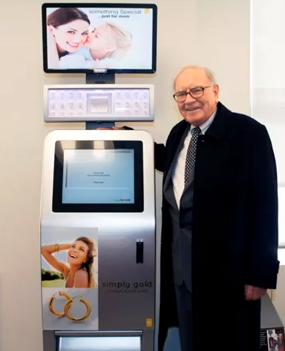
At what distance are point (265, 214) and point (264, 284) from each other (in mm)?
277

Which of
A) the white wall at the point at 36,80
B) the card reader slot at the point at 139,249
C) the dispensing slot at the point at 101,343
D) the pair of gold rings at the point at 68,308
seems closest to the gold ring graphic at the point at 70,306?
the pair of gold rings at the point at 68,308

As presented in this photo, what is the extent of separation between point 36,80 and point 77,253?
1.16 m

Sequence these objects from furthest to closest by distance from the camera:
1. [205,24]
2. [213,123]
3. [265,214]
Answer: [205,24], [213,123], [265,214]

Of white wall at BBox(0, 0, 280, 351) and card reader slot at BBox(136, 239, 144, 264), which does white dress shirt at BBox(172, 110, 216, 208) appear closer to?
card reader slot at BBox(136, 239, 144, 264)

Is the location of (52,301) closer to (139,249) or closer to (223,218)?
(139,249)

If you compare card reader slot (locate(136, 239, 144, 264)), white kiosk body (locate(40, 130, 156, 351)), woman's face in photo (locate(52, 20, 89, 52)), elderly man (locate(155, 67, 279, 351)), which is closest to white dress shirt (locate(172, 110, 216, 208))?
elderly man (locate(155, 67, 279, 351))

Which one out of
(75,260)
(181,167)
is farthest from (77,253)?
(181,167)

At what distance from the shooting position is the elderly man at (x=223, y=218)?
1.57 m

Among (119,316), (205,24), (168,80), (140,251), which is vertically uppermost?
(205,24)

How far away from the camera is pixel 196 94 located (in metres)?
1.62

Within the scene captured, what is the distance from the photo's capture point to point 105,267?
1.64 m

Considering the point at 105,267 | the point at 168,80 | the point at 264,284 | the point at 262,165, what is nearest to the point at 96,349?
the point at 105,267

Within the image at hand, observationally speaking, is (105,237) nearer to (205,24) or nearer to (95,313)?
(95,313)

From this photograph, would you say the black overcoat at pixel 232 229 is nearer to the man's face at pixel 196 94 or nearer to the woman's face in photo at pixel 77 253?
the man's face at pixel 196 94
